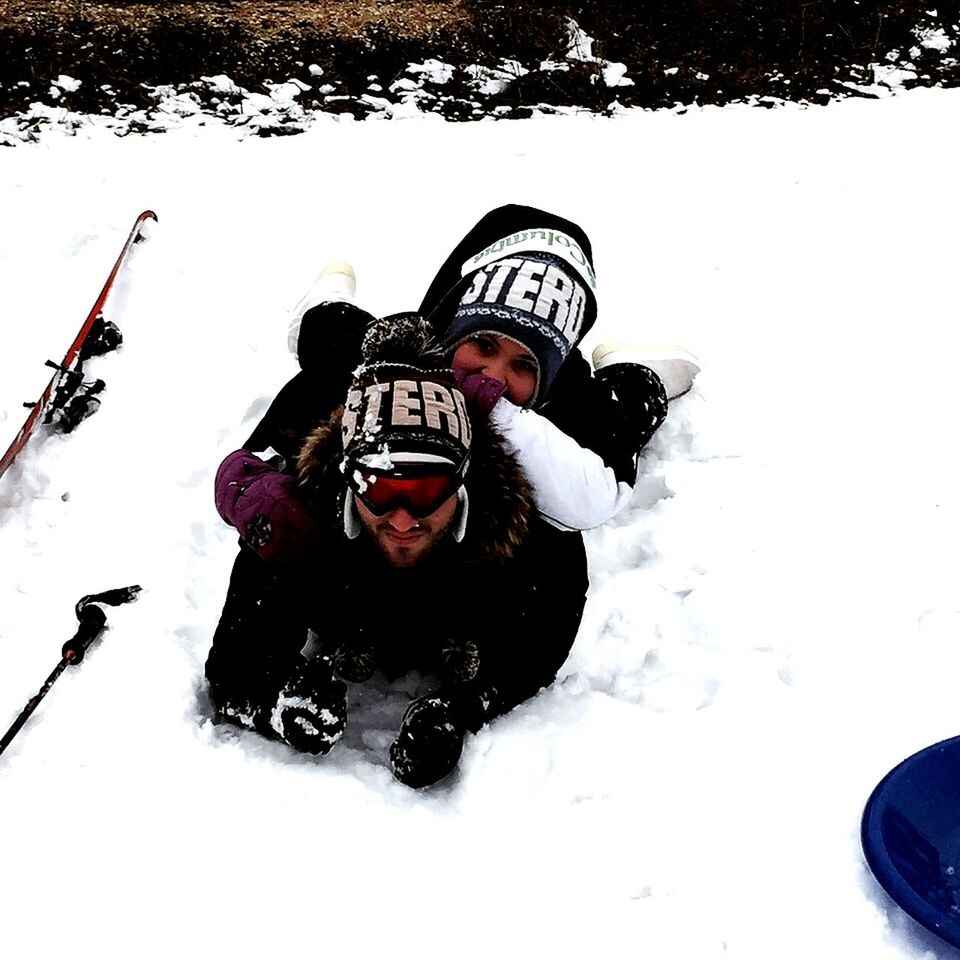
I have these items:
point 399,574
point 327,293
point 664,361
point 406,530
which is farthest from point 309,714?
point 664,361

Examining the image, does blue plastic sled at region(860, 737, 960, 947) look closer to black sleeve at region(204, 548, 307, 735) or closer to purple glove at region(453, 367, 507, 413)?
purple glove at region(453, 367, 507, 413)

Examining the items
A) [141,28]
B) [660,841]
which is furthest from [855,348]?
[141,28]

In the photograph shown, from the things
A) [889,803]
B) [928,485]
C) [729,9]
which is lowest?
[889,803]

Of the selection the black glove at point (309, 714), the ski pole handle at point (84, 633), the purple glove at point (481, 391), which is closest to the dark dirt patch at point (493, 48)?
the purple glove at point (481, 391)

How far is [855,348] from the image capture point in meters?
3.63

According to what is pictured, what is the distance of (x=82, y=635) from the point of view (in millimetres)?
2391

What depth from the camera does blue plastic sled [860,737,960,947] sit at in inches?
72.7

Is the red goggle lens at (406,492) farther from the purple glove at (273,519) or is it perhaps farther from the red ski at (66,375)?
the red ski at (66,375)

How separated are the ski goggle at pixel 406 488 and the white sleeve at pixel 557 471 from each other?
0.27 metres

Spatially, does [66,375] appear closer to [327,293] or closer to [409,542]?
[327,293]

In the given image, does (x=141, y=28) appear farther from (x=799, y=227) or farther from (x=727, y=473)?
(x=727, y=473)

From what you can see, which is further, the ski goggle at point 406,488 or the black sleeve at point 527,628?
the black sleeve at point 527,628

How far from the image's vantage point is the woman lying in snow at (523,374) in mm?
2211

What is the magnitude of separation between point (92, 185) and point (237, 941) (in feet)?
13.5
